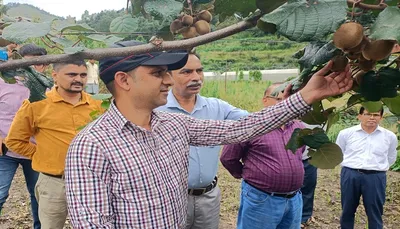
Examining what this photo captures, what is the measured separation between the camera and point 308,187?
3.78m

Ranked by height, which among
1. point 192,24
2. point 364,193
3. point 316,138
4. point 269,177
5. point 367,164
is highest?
point 192,24

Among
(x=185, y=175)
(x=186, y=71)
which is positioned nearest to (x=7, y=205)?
(x=186, y=71)

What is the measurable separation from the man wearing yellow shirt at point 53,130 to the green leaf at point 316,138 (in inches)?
63.0

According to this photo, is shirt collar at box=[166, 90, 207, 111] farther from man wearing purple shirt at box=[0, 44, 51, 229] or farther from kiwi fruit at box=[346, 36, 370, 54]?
kiwi fruit at box=[346, 36, 370, 54]

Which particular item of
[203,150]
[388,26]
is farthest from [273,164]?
[388,26]

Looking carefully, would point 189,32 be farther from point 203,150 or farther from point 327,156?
point 203,150

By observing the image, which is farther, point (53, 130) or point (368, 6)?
point (53, 130)

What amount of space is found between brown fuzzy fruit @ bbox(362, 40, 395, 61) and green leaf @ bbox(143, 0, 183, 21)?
1.16 ft

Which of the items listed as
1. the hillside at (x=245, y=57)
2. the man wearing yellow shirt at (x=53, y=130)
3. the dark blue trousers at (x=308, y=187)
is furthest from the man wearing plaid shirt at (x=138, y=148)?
the hillside at (x=245, y=57)

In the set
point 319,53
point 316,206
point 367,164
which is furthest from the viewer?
point 316,206

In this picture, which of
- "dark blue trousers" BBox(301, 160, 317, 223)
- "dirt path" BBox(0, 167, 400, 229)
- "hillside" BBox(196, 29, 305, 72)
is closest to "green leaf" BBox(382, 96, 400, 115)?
"dark blue trousers" BBox(301, 160, 317, 223)

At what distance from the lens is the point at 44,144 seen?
2658 millimetres

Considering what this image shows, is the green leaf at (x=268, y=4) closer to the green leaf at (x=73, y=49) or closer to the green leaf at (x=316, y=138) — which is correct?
the green leaf at (x=73, y=49)

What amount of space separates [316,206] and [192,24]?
12.7 feet
